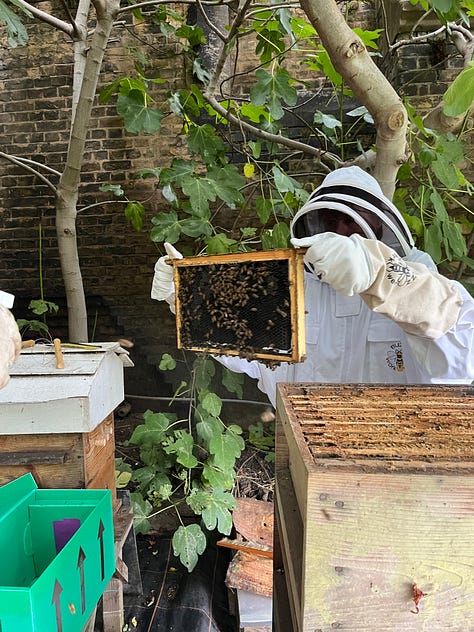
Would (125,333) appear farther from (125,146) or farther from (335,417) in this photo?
(335,417)

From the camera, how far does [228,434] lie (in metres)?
2.17

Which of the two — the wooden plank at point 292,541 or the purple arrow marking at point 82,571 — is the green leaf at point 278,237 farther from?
the purple arrow marking at point 82,571

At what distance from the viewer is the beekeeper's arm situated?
1.08m

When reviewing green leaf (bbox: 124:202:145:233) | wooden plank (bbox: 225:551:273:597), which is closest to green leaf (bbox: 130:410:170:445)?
wooden plank (bbox: 225:551:273:597)

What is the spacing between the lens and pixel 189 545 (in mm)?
1938

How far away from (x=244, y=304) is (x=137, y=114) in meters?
1.29

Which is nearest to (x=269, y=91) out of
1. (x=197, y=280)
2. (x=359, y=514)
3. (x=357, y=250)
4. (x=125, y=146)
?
(x=197, y=280)

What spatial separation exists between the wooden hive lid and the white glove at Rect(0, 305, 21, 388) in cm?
52

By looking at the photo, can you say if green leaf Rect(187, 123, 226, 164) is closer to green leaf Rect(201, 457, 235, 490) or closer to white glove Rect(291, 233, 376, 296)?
white glove Rect(291, 233, 376, 296)

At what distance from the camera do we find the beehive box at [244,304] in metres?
1.15

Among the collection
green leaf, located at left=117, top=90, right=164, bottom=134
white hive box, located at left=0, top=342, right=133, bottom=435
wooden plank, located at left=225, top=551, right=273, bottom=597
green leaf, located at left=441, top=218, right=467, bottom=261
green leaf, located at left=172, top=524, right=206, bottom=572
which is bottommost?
wooden plank, located at left=225, top=551, right=273, bottom=597

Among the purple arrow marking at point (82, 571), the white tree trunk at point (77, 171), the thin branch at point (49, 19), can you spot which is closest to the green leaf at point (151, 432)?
the white tree trunk at point (77, 171)

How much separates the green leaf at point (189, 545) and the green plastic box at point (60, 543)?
59 cm

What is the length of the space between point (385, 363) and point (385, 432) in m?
0.71
